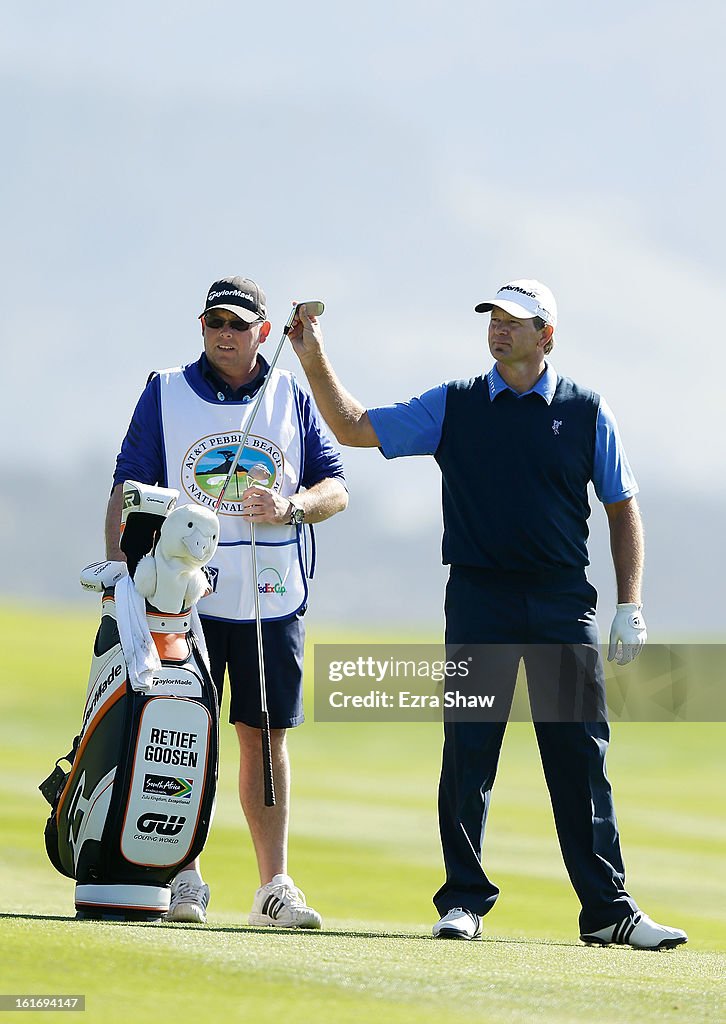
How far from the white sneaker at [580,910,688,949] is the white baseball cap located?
2.05 meters

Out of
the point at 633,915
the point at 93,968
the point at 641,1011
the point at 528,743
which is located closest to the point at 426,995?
the point at 641,1011

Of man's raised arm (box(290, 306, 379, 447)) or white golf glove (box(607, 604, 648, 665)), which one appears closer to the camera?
man's raised arm (box(290, 306, 379, 447))

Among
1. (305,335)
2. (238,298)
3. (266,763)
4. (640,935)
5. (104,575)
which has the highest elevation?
(238,298)

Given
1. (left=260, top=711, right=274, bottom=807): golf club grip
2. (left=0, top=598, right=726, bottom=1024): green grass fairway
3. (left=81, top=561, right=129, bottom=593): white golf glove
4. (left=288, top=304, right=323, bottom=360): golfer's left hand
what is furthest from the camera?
(left=288, top=304, right=323, bottom=360): golfer's left hand

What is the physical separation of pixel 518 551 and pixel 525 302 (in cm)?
88

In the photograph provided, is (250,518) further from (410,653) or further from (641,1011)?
(641,1011)

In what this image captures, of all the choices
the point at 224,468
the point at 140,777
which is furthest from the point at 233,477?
the point at 140,777

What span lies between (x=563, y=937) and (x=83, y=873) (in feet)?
Answer: 8.55

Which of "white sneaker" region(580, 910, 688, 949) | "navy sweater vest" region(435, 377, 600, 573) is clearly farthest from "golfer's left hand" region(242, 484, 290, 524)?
"white sneaker" region(580, 910, 688, 949)

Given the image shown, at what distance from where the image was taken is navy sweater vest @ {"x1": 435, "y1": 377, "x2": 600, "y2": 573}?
530cm

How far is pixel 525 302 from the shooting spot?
546 cm

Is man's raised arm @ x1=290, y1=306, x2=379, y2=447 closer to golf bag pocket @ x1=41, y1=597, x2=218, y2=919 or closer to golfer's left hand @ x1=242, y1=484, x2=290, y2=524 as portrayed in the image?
golfer's left hand @ x1=242, y1=484, x2=290, y2=524

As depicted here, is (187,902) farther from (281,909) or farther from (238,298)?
(238,298)

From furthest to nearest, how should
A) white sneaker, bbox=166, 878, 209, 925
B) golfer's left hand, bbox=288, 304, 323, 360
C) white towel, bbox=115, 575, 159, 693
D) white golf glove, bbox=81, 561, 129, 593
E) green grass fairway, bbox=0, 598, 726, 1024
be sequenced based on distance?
golfer's left hand, bbox=288, 304, 323, 360, white sneaker, bbox=166, 878, 209, 925, white golf glove, bbox=81, 561, 129, 593, white towel, bbox=115, 575, 159, 693, green grass fairway, bbox=0, 598, 726, 1024
